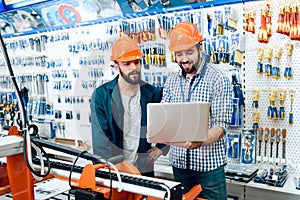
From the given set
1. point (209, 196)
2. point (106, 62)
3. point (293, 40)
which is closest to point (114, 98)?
point (106, 62)

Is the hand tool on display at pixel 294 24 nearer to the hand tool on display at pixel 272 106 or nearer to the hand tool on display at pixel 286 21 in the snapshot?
the hand tool on display at pixel 286 21

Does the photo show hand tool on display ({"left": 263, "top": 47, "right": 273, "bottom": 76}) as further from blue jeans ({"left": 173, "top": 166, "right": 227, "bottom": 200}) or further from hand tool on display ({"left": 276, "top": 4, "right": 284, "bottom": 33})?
blue jeans ({"left": 173, "top": 166, "right": 227, "bottom": 200})

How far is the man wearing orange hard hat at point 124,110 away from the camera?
3.30ft

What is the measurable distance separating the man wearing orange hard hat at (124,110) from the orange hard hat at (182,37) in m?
0.16

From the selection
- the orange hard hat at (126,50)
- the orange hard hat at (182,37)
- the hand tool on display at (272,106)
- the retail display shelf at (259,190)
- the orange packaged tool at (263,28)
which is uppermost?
the orange packaged tool at (263,28)

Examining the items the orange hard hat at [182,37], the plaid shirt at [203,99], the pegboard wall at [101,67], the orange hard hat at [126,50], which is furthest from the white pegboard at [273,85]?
the orange hard hat at [126,50]

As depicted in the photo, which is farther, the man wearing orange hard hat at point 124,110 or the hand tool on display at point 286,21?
the hand tool on display at point 286,21

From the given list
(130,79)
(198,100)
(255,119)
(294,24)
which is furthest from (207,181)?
(294,24)

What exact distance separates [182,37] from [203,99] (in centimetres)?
47

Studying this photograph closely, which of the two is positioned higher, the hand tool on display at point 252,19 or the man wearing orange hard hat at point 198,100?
the hand tool on display at point 252,19

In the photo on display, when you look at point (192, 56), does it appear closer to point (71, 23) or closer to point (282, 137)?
point (71, 23)

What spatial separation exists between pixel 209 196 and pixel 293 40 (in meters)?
1.18

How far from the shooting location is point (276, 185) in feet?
6.40

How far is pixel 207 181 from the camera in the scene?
1845mm
